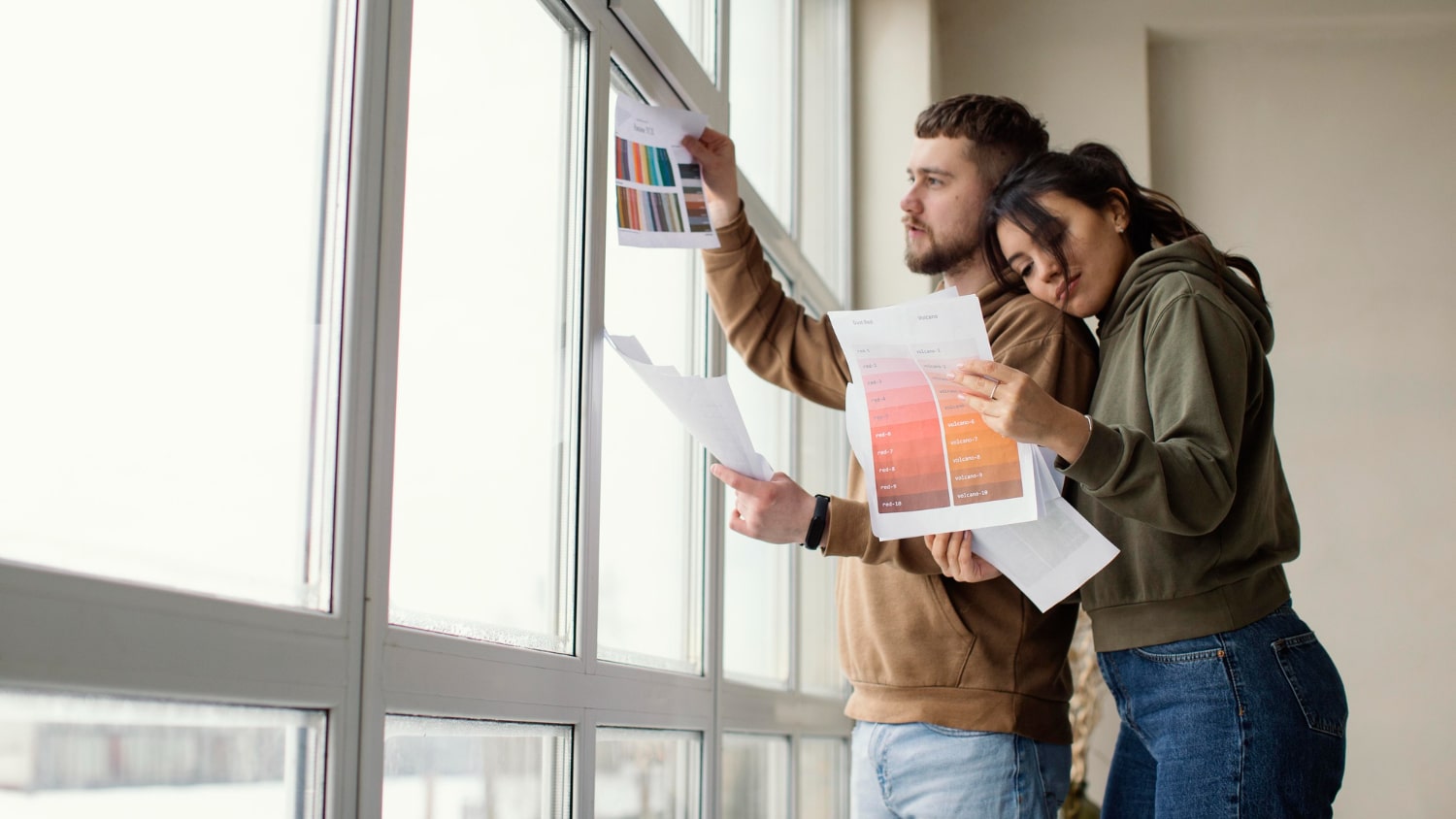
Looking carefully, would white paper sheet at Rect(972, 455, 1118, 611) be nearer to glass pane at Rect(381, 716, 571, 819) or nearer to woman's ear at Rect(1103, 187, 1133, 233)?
woman's ear at Rect(1103, 187, 1133, 233)

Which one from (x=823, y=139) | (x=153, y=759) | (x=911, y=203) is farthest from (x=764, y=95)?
(x=153, y=759)

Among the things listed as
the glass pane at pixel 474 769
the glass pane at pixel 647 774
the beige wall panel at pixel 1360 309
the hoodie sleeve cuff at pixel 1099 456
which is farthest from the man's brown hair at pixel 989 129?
the beige wall panel at pixel 1360 309

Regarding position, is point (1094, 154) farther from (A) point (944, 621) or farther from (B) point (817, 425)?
(B) point (817, 425)

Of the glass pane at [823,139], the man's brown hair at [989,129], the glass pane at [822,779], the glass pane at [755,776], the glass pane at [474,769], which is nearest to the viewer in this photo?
the glass pane at [474,769]

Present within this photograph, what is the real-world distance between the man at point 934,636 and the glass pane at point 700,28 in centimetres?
34

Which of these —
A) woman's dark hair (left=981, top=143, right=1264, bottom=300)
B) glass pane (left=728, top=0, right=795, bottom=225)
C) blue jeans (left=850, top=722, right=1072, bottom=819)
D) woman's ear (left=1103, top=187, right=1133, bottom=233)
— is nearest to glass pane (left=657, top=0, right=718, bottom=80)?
glass pane (left=728, top=0, right=795, bottom=225)

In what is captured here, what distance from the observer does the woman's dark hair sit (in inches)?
55.2

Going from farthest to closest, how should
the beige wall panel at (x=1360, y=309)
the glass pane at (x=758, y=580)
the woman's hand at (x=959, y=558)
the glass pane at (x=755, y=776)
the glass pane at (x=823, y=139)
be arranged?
the beige wall panel at (x=1360, y=309), the glass pane at (x=823, y=139), the glass pane at (x=758, y=580), the glass pane at (x=755, y=776), the woman's hand at (x=959, y=558)

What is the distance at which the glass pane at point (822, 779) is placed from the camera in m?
2.38

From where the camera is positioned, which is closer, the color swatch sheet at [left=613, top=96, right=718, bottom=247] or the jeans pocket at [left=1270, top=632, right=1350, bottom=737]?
the jeans pocket at [left=1270, top=632, right=1350, bottom=737]

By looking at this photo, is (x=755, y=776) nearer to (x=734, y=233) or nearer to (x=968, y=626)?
(x=968, y=626)

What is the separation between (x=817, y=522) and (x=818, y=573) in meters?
1.22

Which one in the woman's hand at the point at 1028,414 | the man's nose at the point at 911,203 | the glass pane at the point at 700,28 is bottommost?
the woman's hand at the point at 1028,414

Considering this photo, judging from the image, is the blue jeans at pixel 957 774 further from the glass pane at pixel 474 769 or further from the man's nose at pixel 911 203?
the man's nose at pixel 911 203
